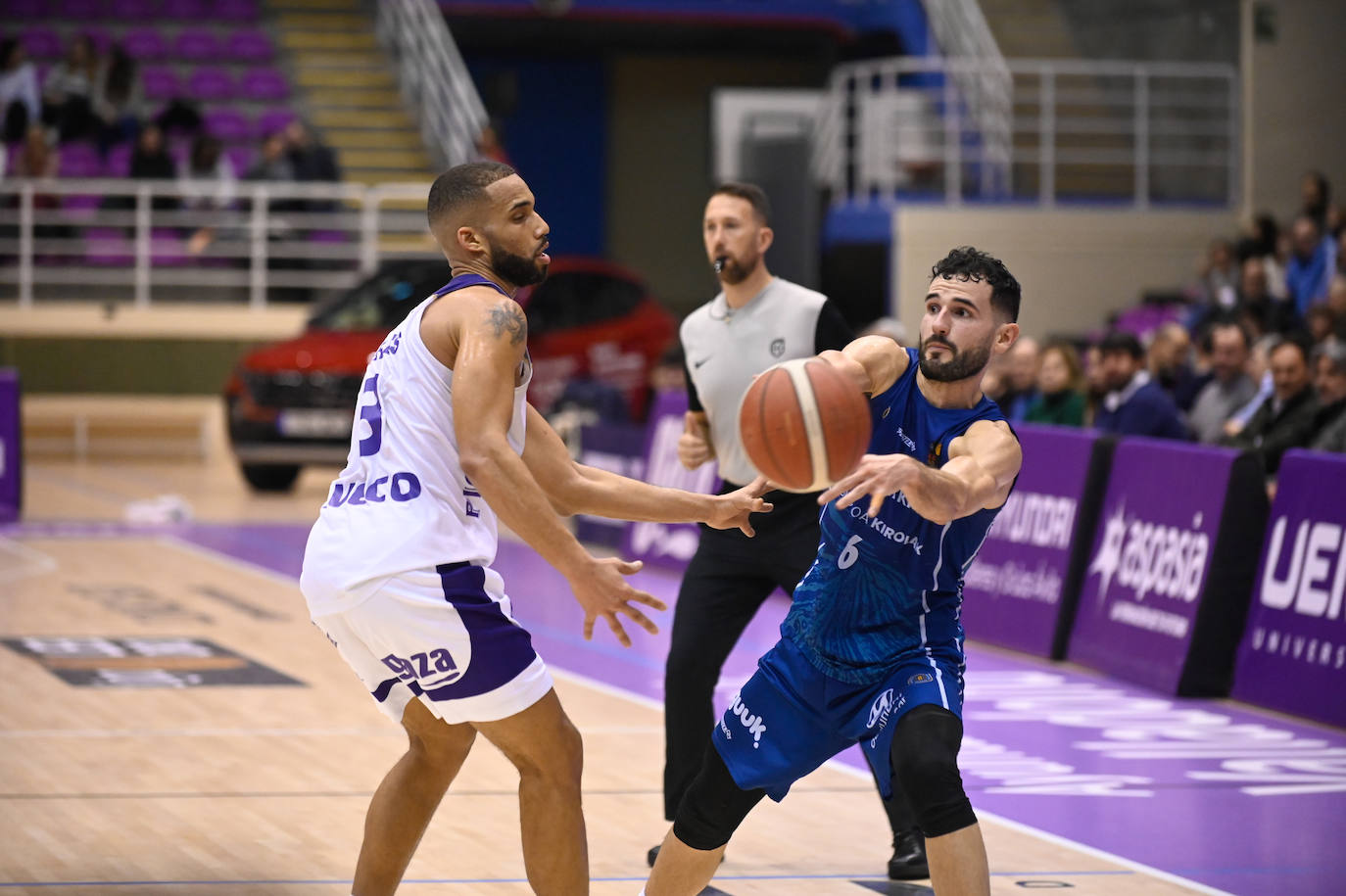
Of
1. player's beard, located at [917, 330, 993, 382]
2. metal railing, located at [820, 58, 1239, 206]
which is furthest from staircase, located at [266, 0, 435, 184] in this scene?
player's beard, located at [917, 330, 993, 382]

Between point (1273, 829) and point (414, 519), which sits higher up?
point (414, 519)

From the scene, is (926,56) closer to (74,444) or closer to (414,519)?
(74,444)

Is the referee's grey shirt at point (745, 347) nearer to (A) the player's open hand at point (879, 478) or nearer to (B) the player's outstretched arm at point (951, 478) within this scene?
(B) the player's outstretched arm at point (951, 478)

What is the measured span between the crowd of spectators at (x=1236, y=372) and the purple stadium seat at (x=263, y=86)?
13.3 metres

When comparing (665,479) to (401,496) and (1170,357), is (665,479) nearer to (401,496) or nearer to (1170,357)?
(1170,357)

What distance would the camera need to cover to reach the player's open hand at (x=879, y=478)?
14.5ft

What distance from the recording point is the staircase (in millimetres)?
25016

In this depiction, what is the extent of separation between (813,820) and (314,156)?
16.8m

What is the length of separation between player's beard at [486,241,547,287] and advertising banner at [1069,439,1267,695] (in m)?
5.52

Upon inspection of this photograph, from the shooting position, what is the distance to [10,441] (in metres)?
16.5

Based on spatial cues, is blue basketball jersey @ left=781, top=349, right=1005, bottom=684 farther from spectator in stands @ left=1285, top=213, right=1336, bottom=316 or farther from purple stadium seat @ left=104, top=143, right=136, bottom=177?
purple stadium seat @ left=104, top=143, right=136, bottom=177

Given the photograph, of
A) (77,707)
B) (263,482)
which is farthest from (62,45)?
(77,707)

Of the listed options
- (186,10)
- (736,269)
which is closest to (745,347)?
(736,269)

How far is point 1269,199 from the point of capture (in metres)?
21.5
